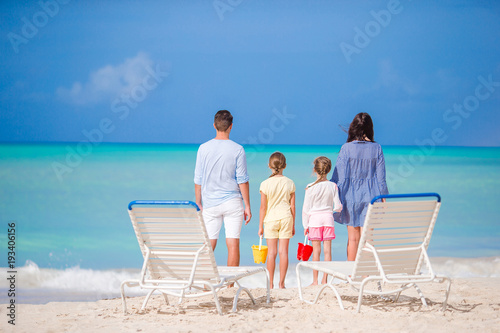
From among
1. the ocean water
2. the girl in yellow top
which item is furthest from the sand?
the ocean water

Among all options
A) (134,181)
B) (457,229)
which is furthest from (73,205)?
(457,229)

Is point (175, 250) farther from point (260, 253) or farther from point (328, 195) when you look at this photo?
point (328, 195)

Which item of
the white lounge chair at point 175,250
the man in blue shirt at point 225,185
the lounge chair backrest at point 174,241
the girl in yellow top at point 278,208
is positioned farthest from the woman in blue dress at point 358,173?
the lounge chair backrest at point 174,241

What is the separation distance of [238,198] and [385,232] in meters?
1.40

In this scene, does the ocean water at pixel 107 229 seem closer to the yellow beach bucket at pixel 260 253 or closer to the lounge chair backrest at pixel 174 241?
the yellow beach bucket at pixel 260 253

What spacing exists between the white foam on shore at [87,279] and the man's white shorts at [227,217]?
1.27 metres

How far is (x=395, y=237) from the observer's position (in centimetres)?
403

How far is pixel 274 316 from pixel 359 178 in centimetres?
185

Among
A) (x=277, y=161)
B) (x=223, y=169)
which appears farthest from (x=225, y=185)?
(x=277, y=161)

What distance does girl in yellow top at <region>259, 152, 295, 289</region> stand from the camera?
5.27 metres

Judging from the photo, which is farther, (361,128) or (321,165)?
(361,128)

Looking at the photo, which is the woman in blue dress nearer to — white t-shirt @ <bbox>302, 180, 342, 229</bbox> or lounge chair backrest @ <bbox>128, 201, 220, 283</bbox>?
white t-shirt @ <bbox>302, 180, 342, 229</bbox>

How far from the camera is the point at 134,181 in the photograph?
19.9 m

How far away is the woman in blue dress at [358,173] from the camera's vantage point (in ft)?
17.4
